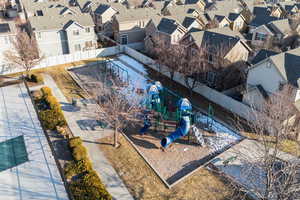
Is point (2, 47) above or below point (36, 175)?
above

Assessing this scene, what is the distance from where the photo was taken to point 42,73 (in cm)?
3478

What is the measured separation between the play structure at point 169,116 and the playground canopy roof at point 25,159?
340 inches

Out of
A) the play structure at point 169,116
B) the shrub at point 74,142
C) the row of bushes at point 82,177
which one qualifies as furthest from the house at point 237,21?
the row of bushes at point 82,177

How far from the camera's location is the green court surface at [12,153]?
61.6 ft

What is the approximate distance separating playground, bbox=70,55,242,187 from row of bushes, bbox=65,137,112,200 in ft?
14.6

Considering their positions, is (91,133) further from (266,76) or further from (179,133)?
(266,76)

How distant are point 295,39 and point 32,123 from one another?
1773 inches

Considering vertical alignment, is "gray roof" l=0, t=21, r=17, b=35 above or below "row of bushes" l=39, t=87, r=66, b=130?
above

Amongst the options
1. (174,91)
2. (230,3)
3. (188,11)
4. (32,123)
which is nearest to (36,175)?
(32,123)

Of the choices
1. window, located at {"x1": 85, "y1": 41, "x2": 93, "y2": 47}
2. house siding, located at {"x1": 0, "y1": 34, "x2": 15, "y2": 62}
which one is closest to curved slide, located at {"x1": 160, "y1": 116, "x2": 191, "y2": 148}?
house siding, located at {"x1": 0, "y1": 34, "x2": 15, "y2": 62}

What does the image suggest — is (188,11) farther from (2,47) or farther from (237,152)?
(237,152)

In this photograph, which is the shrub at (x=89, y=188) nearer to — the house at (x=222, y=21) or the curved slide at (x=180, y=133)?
the curved slide at (x=180, y=133)

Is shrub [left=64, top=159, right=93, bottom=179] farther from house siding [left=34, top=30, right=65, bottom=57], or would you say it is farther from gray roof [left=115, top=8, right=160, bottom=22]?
gray roof [left=115, top=8, right=160, bottom=22]

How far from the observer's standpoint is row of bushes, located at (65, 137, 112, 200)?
49.7 feet
